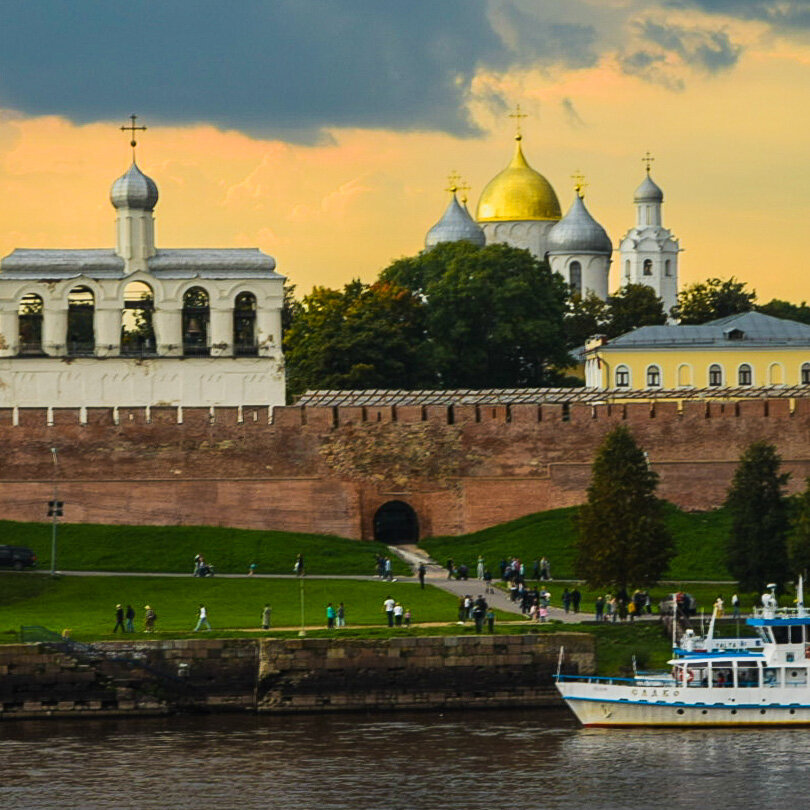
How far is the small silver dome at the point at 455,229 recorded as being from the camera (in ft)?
378

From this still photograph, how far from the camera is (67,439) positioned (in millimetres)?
72312

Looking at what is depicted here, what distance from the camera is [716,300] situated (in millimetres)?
108000

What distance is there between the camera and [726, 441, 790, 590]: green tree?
200ft

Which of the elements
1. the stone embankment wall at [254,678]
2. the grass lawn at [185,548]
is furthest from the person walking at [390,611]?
the grass lawn at [185,548]

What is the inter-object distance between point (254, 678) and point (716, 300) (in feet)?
184

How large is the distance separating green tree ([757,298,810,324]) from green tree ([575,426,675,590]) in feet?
165

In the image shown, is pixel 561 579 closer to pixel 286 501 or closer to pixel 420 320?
pixel 286 501

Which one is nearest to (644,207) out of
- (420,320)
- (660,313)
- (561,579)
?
(660,313)

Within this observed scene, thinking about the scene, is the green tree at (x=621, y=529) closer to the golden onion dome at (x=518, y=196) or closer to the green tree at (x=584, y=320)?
the green tree at (x=584, y=320)

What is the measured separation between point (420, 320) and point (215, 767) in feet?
138

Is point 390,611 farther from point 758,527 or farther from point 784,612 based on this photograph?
point 758,527

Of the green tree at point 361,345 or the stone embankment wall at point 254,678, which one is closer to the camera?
the stone embankment wall at point 254,678

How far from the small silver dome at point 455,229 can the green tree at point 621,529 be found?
53073 millimetres

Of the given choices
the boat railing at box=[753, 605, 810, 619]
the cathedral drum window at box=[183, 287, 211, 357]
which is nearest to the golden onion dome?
the cathedral drum window at box=[183, 287, 211, 357]
